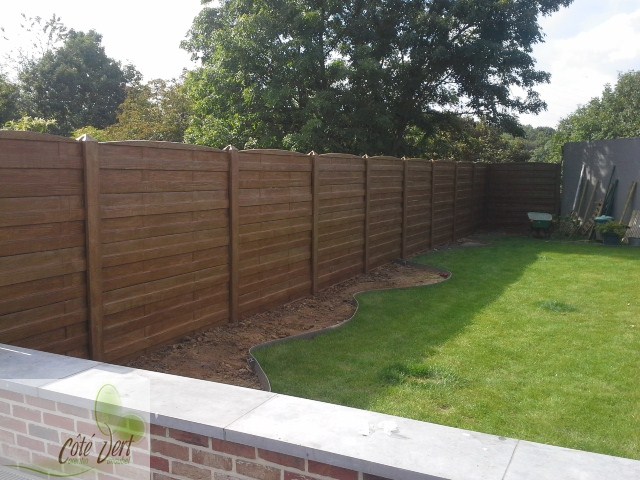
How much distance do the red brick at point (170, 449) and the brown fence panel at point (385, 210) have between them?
751 cm

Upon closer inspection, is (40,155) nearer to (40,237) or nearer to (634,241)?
(40,237)

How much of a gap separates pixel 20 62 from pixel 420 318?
141 feet

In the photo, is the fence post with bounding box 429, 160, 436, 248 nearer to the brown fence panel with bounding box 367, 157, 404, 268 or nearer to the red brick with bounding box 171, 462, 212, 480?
the brown fence panel with bounding box 367, 157, 404, 268

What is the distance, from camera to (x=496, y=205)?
1794 centimetres

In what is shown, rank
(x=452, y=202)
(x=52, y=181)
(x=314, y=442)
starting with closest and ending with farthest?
(x=314, y=442) → (x=52, y=181) → (x=452, y=202)

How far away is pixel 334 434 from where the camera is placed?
6.79 ft

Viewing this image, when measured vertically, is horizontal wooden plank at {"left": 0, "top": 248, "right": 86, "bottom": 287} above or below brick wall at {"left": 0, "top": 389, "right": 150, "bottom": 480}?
above

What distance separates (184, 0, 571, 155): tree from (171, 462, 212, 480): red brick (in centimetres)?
1232

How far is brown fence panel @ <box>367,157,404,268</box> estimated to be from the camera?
9820mm

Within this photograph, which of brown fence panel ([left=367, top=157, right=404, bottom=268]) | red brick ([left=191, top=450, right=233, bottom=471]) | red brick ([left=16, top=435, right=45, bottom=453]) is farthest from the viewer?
brown fence panel ([left=367, top=157, right=404, bottom=268])

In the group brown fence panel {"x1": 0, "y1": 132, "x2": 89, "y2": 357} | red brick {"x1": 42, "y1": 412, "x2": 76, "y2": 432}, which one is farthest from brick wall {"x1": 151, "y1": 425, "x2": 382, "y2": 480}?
brown fence panel {"x1": 0, "y1": 132, "x2": 89, "y2": 357}

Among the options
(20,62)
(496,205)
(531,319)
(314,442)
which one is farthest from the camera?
(20,62)

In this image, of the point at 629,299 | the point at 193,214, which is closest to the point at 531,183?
the point at 629,299

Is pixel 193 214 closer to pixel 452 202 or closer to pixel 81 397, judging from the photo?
pixel 81 397
